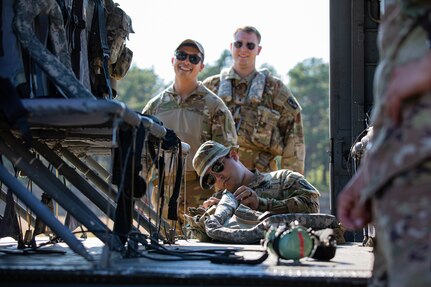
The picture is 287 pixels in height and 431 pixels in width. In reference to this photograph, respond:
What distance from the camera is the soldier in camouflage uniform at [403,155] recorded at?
107 inches

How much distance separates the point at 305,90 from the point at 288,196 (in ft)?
217

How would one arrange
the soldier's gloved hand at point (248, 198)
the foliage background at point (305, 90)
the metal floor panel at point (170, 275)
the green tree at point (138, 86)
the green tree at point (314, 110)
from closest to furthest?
the metal floor panel at point (170, 275) → the soldier's gloved hand at point (248, 198) → the green tree at point (314, 110) → the foliage background at point (305, 90) → the green tree at point (138, 86)

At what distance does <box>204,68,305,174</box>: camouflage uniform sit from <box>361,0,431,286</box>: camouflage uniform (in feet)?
22.4

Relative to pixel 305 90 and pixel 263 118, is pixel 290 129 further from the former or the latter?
pixel 305 90

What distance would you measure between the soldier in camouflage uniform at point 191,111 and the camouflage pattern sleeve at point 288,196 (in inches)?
69.0

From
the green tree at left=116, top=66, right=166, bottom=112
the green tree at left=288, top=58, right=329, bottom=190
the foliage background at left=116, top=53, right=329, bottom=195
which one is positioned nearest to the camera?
Answer: the green tree at left=288, top=58, right=329, bottom=190

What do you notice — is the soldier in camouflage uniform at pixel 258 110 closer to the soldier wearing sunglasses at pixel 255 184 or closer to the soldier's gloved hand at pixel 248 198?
the soldier wearing sunglasses at pixel 255 184

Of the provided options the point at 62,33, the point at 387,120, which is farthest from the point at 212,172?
the point at 387,120

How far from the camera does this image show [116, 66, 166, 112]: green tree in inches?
2822

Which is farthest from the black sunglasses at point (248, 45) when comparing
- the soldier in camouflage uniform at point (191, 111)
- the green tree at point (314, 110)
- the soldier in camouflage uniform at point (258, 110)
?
the green tree at point (314, 110)

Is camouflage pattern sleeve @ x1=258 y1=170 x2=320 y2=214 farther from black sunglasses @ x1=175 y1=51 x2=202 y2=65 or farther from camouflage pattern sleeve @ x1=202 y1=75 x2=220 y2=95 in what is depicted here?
camouflage pattern sleeve @ x1=202 y1=75 x2=220 y2=95

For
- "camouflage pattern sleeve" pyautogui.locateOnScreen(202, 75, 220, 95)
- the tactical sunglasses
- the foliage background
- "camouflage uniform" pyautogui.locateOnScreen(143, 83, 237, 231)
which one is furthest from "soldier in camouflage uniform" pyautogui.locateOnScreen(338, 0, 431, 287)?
the foliage background

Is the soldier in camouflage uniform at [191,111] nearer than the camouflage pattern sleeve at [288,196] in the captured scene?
No

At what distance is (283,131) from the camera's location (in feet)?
33.4
